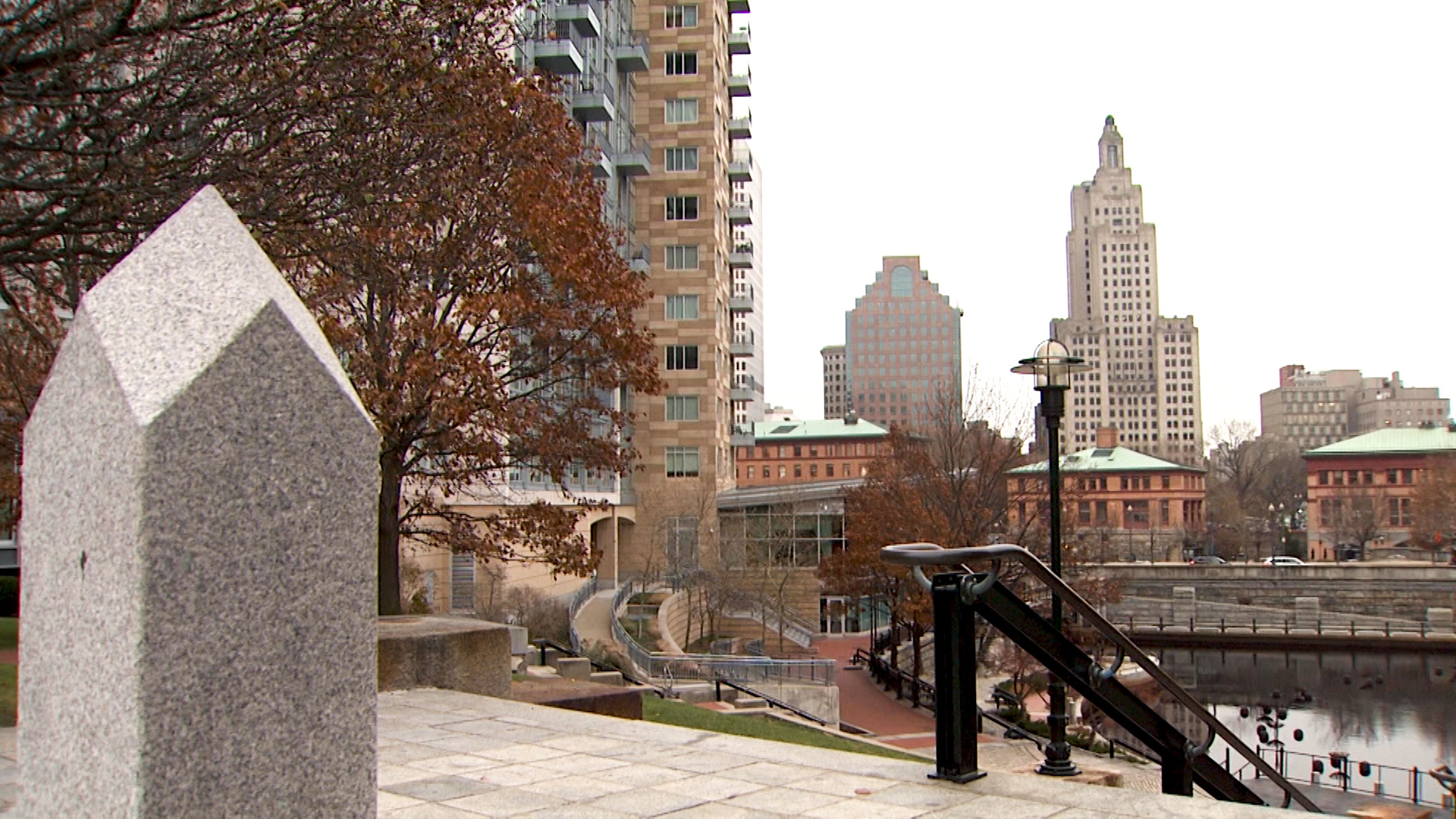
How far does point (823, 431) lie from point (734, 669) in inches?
3705

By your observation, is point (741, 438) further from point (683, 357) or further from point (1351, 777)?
point (1351, 777)

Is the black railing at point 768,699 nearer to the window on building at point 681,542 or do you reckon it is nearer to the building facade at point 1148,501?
the window on building at point 681,542

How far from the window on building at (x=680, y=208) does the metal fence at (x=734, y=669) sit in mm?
31840

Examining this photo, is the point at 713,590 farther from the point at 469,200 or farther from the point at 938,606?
the point at 938,606

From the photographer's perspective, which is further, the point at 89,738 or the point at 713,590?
the point at 713,590

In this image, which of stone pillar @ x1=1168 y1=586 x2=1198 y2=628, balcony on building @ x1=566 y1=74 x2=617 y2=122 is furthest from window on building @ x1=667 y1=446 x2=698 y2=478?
stone pillar @ x1=1168 y1=586 x2=1198 y2=628

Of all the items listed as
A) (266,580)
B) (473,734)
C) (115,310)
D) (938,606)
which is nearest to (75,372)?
(115,310)

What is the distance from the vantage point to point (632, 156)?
54312 mm

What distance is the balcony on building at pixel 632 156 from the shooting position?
54.2 metres

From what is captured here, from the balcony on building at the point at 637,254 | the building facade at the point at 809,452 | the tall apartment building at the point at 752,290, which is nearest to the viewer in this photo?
the balcony on building at the point at 637,254

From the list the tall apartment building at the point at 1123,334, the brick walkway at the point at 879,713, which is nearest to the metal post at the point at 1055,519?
the brick walkway at the point at 879,713

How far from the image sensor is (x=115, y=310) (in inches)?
123

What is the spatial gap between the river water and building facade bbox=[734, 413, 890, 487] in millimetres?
62573

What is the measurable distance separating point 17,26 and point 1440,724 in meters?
43.8
